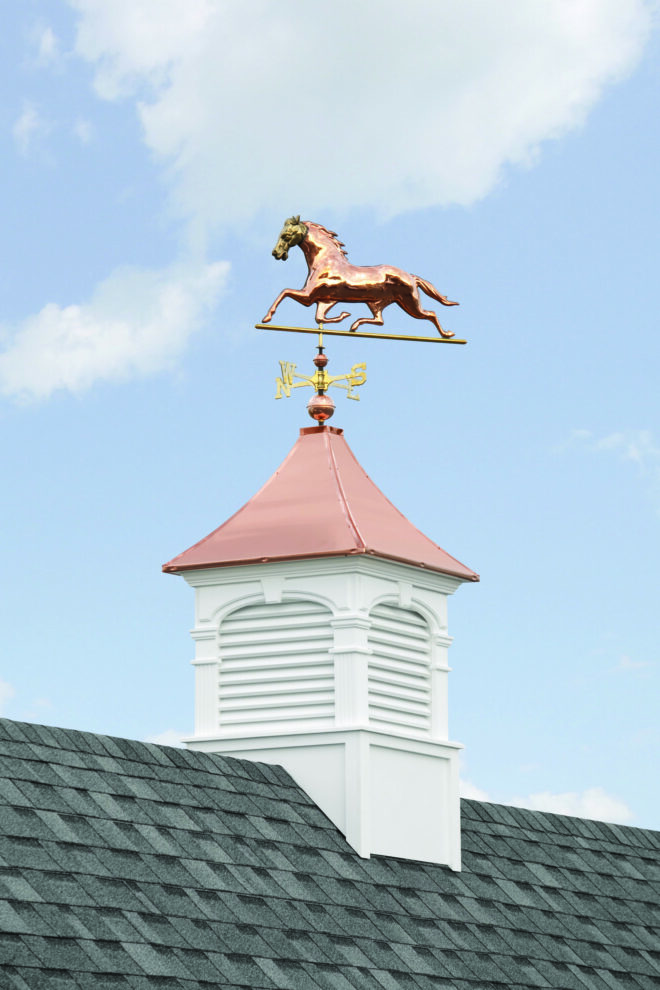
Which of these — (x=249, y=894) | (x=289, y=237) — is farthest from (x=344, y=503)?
(x=249, y=894)

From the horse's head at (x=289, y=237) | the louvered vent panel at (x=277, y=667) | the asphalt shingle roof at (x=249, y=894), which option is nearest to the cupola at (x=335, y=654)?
the louvered vent panel at (x=277, y=667)

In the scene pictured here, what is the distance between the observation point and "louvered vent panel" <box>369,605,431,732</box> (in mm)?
22719

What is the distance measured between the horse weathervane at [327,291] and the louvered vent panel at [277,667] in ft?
7.61

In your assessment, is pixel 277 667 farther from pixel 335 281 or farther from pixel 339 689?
pixel 335 281

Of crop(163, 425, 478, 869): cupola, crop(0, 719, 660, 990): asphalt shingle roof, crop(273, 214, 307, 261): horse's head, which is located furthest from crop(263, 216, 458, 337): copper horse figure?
crop(0, 719, 660, 990): asphalt shingle roof

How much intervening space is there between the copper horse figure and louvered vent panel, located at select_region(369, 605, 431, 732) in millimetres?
3079

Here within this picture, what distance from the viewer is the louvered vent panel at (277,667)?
22.5 metres

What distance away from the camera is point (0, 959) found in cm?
1593

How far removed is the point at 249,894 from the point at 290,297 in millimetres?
6986

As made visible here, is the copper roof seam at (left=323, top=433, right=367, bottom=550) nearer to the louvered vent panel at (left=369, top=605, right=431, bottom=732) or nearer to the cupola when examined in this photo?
the cupola

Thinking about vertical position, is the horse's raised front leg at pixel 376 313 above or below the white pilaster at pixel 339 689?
above

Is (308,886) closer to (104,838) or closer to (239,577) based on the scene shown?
(104,838)

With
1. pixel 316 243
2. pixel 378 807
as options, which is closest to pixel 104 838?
pixel 378 807

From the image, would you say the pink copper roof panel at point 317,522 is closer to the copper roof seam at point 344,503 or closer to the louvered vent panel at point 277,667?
the copper roof seam at point 344,503
